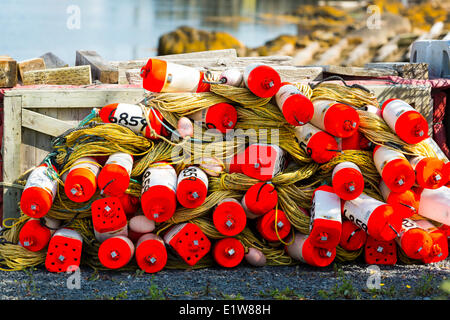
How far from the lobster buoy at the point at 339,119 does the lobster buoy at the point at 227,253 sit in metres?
1.27

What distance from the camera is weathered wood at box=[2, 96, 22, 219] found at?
17.6ft

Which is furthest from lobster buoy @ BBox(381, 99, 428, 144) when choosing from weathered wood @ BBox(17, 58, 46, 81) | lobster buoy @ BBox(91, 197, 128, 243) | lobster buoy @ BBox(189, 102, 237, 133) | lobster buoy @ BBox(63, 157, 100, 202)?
weathered wood @ BBox(17, 58, 46, 81)

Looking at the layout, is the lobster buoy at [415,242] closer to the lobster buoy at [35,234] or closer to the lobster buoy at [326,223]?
the lobster buoy at [326,223]

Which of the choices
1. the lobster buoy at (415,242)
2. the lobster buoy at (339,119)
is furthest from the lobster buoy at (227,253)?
the lobster buoy at (415,242)

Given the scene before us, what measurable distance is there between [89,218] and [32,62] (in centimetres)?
206

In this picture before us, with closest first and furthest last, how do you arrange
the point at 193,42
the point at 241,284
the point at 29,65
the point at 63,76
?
the point at 241,284
the point at 63,76
the point at 29,65
the point at 193,42

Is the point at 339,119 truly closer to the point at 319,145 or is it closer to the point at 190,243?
the point at 319,145

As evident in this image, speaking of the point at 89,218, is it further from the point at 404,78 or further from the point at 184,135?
the point at 404,78

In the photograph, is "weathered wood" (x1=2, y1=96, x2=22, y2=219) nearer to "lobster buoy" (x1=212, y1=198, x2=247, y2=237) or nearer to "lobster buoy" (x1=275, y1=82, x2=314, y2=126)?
"lobster buoy" (x1=212, y1=198, x2=247, y2=237)

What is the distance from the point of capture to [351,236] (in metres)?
4.89

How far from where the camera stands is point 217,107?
4996mm

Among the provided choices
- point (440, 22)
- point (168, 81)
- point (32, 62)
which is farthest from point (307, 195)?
point (440, 22)

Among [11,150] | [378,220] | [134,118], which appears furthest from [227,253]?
[11,150]

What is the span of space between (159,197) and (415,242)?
7.06 ft
